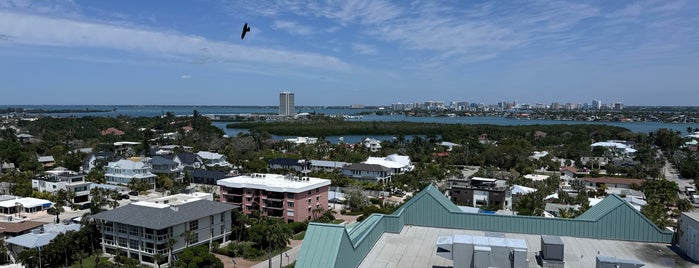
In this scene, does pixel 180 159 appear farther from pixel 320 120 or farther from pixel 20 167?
pixel 320 120

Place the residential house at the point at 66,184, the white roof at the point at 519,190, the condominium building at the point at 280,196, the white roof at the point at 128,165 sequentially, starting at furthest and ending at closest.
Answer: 1. the white roof at the point at 128,165
2. the residential house at the point at 66,184
3. the white roof at the point at 519,190
4. the condominium building at the point at 280,196

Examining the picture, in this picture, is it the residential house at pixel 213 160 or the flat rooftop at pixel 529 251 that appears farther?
the residential house at pixel 213 160

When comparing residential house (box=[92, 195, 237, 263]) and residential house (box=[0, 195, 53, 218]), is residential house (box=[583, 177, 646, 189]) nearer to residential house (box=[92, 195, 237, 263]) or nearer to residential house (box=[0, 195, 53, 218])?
residential house (box=[92, 195, 237, 263])

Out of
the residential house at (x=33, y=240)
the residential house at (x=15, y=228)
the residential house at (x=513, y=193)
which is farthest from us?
the residential house at (x=513, y=193)

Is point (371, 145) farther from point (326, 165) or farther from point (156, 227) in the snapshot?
point (156, 227)

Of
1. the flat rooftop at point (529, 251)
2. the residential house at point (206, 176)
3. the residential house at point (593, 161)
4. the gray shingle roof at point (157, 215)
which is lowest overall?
the residential house at point (593, 161)

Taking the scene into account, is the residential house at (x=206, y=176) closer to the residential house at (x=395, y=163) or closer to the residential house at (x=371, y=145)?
the residential house at (x=395, y=163)

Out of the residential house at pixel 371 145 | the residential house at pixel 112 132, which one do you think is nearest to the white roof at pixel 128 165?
the residential house at pixel 371 145
